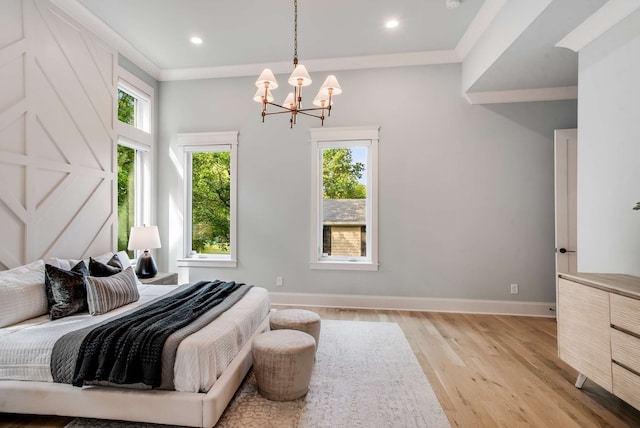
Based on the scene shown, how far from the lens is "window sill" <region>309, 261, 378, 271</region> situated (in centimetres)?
417

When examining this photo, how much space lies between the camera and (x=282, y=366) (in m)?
2.03

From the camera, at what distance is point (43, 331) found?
77.4 inches

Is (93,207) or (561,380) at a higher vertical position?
(93,207)

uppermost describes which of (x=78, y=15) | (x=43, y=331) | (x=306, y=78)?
(x=78, y=15)

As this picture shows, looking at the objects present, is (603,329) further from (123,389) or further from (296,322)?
(123,389)

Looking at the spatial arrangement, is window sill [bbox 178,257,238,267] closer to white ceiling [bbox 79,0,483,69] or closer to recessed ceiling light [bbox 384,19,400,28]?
white ceiling [bbox 79,0,483,69]

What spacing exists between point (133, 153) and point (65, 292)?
8.13ft

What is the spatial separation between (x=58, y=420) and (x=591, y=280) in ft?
11.5

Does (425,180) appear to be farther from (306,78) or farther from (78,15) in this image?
(78,15)

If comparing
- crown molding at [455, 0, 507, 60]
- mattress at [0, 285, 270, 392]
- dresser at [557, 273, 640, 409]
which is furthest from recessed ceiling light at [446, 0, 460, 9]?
mattress at [0, 285, 270, 392]

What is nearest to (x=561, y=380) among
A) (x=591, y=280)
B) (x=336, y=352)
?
(x=591, y=280)

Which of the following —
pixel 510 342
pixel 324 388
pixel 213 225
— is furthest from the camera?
pixel 213 225

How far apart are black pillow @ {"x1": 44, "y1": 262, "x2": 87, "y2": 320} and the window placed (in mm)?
1662

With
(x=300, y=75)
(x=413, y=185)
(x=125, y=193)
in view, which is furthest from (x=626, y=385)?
(x=125, y=193)
